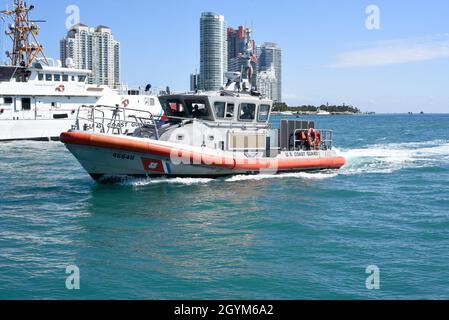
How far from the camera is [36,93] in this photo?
41969mm

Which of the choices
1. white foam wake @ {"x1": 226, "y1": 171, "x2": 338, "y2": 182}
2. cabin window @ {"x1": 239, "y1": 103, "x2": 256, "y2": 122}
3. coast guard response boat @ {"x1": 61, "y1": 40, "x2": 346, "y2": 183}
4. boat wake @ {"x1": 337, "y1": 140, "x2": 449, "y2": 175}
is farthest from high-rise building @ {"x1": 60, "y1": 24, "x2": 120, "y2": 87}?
cabin window @ {"x1": 239, "y1": 103, "x2": 256, "y2": 122}

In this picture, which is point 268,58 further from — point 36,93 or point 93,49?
point 93,49

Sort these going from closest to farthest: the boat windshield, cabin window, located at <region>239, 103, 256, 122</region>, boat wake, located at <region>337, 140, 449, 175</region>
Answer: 1. the boat windshield
2. cabin window, located at <region>239, 103, 256, 122</region>
3. boat wake, located at <region>337, 140, 449, 175</region>

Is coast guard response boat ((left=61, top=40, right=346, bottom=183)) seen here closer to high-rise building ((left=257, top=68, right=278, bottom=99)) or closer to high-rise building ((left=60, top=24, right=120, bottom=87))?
high-rise building ((left=257, top=68, right=278, bottom=99))

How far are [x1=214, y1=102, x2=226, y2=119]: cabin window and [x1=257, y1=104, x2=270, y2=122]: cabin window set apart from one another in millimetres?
2009

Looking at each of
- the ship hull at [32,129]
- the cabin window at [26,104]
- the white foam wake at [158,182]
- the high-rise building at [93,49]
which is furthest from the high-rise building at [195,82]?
the high-rise building at [93,49]

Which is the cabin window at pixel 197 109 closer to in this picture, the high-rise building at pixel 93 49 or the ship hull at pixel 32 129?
the ship hull at pixel 32 129

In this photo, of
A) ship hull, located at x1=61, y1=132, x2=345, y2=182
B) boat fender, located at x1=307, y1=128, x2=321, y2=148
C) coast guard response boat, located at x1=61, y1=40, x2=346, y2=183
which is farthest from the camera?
boat fender, located at x1=307, y1=128, x2=321, y2=148

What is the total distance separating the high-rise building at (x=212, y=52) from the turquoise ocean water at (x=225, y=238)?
521 centimetres

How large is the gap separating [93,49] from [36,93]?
167 feet

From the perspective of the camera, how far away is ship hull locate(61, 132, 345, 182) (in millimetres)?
17797

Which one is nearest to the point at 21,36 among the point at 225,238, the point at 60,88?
the point at 60,88

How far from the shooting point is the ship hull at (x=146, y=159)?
17797mm
